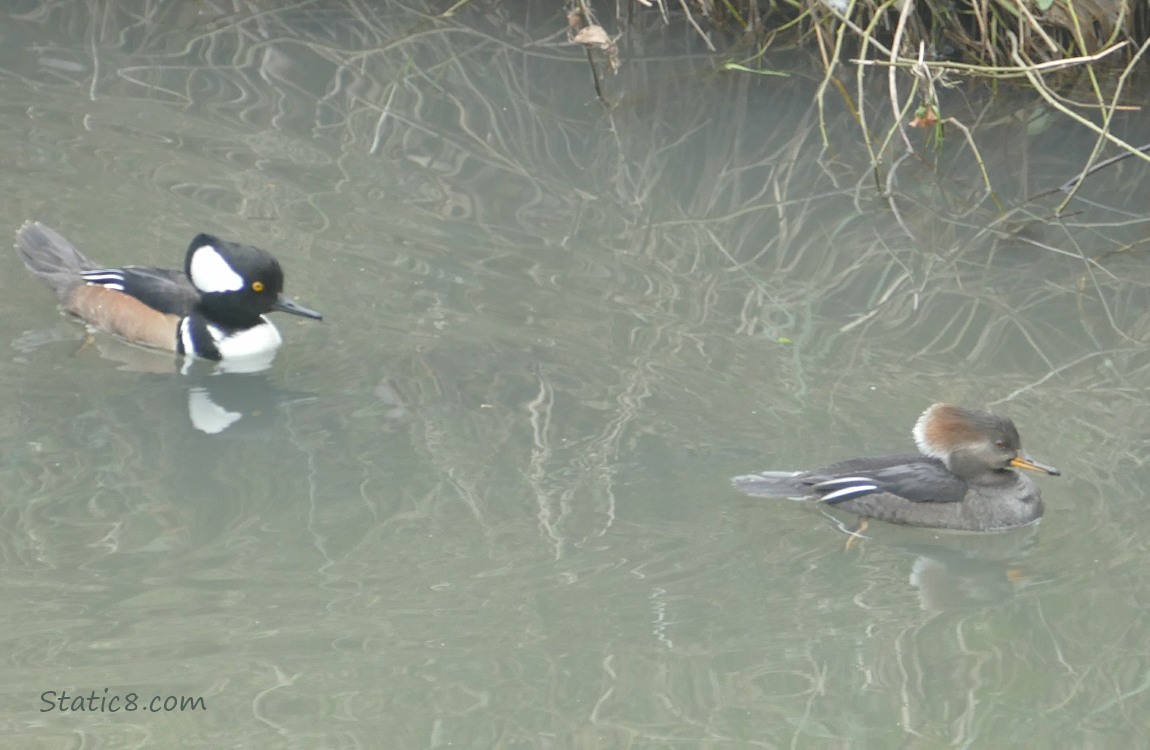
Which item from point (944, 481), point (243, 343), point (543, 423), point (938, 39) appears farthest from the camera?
point (938, 39)

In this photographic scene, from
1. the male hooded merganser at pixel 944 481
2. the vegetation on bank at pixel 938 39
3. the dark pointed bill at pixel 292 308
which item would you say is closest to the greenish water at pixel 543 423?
the male hooded merganser at pixel 944 481

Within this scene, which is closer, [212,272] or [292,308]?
[292,308]

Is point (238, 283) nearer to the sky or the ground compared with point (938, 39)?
nearer to the ground

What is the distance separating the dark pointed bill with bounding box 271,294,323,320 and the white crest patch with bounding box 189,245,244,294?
8.0 inches

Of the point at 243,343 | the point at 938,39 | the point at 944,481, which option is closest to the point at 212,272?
the point at 243,343

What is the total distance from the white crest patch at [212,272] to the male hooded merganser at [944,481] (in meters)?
2.99

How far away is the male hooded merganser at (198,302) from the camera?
770 centimetres

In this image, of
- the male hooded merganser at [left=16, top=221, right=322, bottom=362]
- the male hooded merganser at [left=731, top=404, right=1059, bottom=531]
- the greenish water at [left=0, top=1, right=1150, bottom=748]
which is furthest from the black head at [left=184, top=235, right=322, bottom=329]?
the male hooded merganser at [left=731, top=404, right=1059, bottom=531]

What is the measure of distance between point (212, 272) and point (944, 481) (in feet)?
12.8

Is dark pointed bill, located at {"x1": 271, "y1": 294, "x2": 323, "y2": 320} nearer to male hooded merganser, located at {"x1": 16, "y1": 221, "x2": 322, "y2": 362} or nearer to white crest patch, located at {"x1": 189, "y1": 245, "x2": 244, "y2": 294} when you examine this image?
male hooded merganser, located at {"x1": 16, "y1": 221, "x2": 322, "y2": 362}

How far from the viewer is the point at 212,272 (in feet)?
25.7

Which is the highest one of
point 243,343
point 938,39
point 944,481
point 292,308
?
point 938,39

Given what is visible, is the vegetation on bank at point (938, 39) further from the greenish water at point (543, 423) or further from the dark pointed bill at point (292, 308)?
the dark pointed bill at point (292, 308)

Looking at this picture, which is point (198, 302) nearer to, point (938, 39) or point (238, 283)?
point (238, 283)
